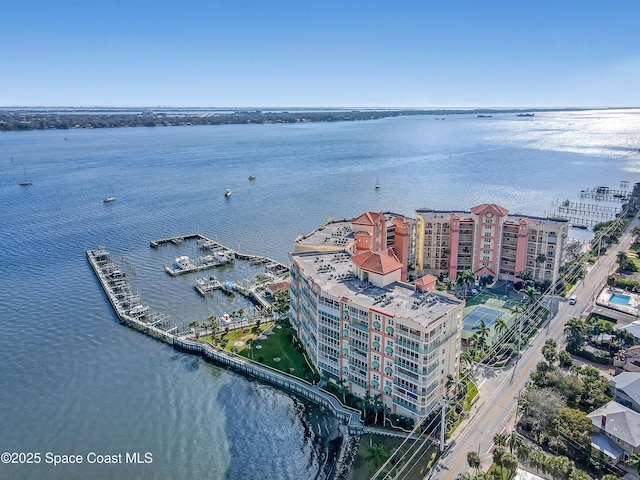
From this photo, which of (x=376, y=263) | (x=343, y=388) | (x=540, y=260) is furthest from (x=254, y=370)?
(x=540, y=260)

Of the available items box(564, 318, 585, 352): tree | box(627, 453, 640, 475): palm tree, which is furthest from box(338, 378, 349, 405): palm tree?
box(564, 318, 585, 352): tree

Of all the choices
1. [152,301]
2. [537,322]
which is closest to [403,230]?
[537,322]

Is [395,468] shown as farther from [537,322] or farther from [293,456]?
[537,322]

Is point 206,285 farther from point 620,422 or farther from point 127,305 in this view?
point 620,422

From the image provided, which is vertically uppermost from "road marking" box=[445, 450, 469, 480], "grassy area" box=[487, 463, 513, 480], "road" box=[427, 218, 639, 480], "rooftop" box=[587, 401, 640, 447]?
"rooftop" box=[587, 401, 640, 447]

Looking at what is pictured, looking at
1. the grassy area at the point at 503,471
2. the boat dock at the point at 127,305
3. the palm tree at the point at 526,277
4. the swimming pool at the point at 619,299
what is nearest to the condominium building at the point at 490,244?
the palm tree at the point at 526,277

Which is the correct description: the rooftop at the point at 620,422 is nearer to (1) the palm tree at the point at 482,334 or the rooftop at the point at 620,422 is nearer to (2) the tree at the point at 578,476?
(2) the tree at the point at 578,476

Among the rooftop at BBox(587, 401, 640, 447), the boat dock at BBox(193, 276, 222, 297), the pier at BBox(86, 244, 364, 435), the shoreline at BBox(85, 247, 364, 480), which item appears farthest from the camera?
the boat dock at BBox(193, 276, 222, 297)

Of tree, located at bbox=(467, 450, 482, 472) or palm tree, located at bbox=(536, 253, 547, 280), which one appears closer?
tree, located at bbox=(467, 450, 482, 472)

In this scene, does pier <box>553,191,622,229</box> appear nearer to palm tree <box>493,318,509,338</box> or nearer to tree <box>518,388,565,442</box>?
palm tree <box>493,318,509,338</box>
